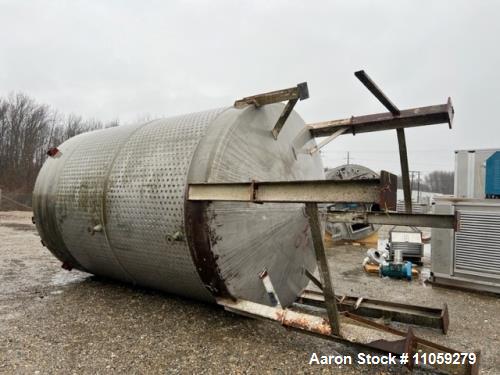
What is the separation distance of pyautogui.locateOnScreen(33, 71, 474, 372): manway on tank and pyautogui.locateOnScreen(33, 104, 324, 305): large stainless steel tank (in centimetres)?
1

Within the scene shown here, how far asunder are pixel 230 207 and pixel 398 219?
1.96m

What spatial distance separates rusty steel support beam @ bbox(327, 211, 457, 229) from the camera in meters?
3.61

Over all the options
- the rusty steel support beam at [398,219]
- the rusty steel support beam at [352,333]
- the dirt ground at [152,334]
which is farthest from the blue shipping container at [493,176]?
the rusty steel support beam at [352,333]

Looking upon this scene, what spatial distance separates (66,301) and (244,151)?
3256mm

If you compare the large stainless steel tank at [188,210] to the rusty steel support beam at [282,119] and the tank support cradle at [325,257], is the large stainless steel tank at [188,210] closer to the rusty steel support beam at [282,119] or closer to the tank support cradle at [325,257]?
the rusty steel support beam at [282,119]

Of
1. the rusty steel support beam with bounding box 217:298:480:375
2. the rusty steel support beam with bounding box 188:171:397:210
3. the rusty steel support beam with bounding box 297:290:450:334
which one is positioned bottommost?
the rusty steel support beam with bounding box 297:290:450:334

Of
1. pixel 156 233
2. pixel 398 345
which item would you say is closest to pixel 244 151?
pixel 156 233

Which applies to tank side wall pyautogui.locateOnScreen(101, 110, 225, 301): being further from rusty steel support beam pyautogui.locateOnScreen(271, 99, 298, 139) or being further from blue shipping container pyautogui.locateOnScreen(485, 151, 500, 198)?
blue shipping container pyautogui.locateOnScreen(485, 151, 500, 198)

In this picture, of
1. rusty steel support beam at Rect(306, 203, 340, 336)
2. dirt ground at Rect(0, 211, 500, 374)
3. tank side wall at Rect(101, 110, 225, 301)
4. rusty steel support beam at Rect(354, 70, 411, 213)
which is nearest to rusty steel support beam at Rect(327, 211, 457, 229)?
rusty steel support beam at Rect(354, 70, 411, 213)

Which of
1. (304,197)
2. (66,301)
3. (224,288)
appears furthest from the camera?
(66,301)

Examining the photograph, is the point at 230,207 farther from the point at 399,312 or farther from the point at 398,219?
the point at 399,312

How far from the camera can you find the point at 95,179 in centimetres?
444

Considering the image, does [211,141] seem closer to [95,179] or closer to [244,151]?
[244,151]

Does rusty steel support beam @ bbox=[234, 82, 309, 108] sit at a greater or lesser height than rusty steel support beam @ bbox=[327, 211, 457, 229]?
greater
